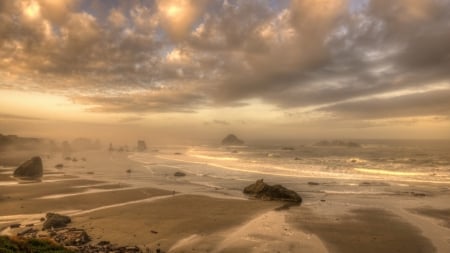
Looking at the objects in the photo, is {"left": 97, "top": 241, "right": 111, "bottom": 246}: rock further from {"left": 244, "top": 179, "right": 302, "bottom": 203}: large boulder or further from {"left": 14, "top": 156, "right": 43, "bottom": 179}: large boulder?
{"left": 14, "top": 156, "right": 43, "bottom": 179}: large boulder

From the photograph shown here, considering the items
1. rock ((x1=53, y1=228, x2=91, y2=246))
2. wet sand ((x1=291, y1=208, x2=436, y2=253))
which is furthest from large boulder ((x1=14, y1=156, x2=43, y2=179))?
wet sand ((x1=291, y1=208, x2=436, y2=253))

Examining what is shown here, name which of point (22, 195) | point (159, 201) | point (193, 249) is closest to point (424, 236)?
point (193, 249)

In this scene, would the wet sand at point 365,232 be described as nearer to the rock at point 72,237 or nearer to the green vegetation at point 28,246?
the rock at point 72,237

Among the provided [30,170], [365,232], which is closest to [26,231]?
[365,232]

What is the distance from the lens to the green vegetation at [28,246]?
12.4 m

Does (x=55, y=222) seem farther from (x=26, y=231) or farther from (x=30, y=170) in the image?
(x=30, y=170)

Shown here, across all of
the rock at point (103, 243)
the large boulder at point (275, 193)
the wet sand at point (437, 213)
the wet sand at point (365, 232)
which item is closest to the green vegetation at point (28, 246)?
the rock at point (103, 243)

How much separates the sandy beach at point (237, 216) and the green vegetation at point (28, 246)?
3.97 metres

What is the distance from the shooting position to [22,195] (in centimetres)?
3191

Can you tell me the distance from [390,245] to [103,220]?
20555 millimetres

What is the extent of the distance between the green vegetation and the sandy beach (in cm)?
397

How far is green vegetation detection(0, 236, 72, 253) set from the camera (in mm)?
12371

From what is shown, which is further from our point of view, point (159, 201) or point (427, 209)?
point (159, 201)

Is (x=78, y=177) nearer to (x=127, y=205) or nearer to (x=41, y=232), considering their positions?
(x=127, y=205)
